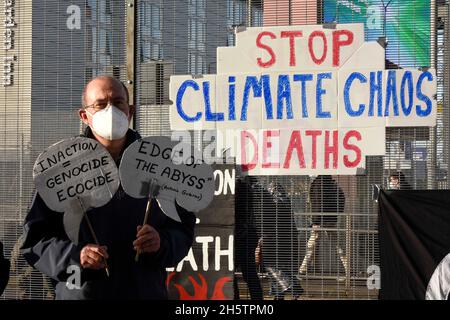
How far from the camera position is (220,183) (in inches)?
277

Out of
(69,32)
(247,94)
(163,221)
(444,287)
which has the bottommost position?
(444,287)

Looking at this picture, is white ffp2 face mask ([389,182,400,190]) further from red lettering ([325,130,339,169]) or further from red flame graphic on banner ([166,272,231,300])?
red flame graphic on banner ([166,272,231,300])

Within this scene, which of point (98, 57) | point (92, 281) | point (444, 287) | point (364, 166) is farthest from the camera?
point (98, 57)

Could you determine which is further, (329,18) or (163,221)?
(329,18)

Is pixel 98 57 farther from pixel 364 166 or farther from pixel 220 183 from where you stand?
pixel 364 166

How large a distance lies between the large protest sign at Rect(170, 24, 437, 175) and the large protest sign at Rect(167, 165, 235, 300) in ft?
1.32

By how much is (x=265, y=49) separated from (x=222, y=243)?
5.28 ft

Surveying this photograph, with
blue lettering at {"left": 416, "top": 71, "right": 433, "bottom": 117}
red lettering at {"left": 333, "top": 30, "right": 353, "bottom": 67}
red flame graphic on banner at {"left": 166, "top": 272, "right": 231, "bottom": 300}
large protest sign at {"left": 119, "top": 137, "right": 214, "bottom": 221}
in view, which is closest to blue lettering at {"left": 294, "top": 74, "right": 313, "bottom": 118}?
red lettering at {"left": 333, "top": 30, "right": 353, "bottom": 67}

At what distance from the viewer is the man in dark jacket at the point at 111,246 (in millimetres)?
4082

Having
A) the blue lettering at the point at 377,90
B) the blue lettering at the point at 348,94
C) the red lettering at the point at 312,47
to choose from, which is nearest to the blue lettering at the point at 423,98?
the blue lettering at the point at 377,90

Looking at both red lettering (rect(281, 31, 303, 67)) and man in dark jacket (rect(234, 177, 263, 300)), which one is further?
man in dark jacket (rect(234, 177, 263, 300))

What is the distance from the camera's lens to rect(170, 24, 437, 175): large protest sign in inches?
262

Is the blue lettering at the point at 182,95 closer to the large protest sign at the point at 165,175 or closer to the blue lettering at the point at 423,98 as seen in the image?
the blue lettering at the point at 423,98

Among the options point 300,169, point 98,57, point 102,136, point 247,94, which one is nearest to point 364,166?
point 300,169
